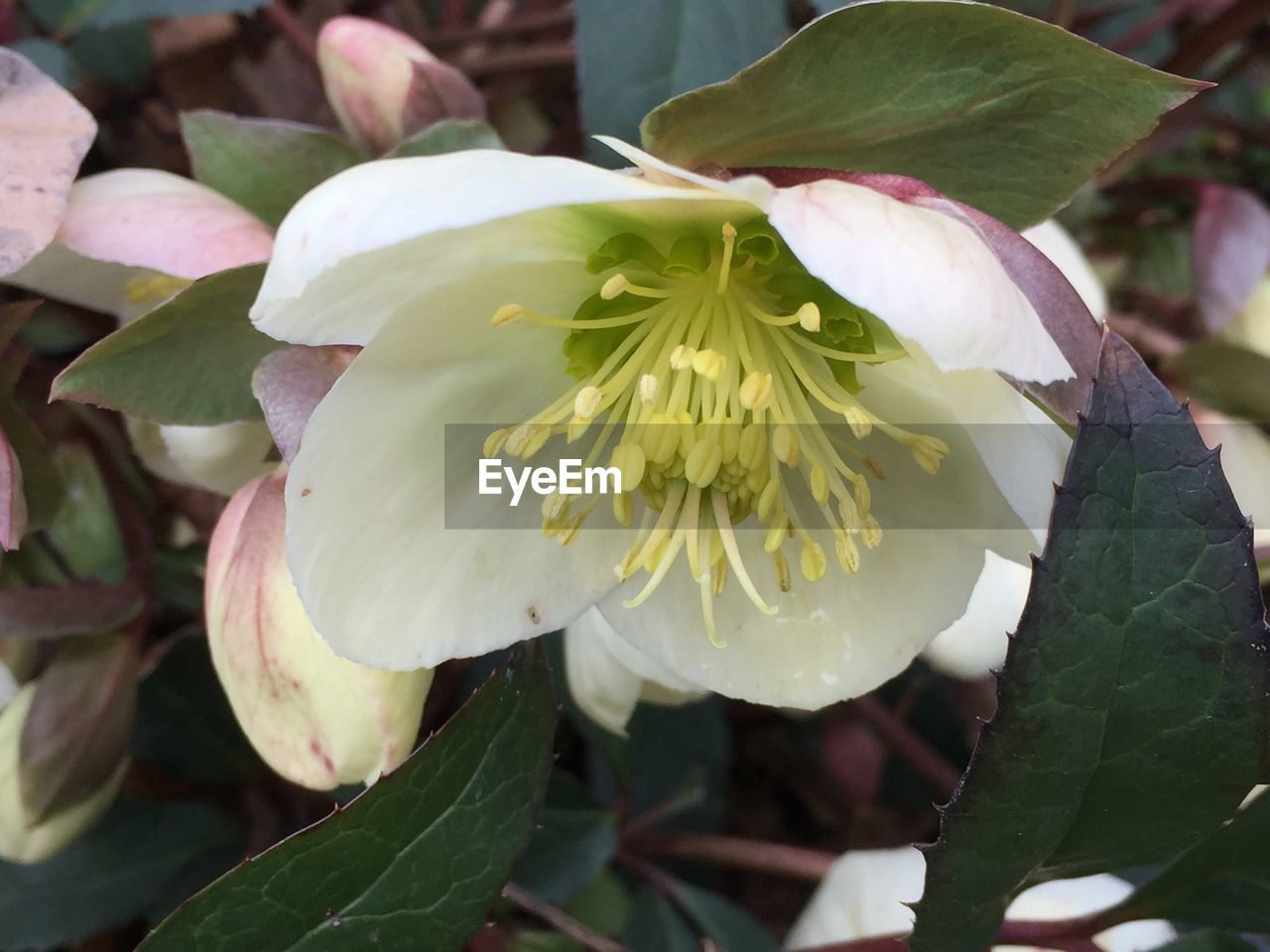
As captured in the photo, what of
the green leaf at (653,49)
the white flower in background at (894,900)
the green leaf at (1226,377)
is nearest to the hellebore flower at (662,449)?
the green leaf at (653,49)

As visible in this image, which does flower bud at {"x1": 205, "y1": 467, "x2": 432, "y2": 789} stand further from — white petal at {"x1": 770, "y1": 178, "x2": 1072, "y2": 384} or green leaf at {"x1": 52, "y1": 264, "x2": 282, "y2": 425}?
white petal at {"x1": 770, "y1": 178, "x2": 1072, "y2": 384}

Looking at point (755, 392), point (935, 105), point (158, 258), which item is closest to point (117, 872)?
point (158, 258)

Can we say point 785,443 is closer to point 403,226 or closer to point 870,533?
point 870,533

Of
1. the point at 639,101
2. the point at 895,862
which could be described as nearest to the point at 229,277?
the point at 639,101

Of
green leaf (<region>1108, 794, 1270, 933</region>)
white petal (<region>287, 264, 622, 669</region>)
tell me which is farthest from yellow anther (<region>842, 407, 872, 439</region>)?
green leaf (<region>1108, 794, 1270, 933</region>)

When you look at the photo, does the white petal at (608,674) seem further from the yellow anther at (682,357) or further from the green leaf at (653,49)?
the green leaf at (653,49)

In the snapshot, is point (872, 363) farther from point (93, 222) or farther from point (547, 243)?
point (93, 222)
